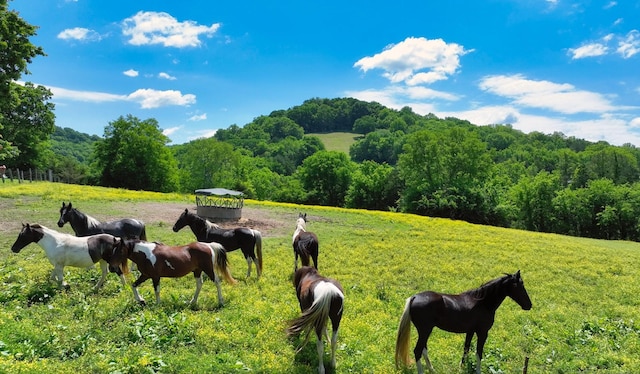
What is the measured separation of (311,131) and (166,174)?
366 ft

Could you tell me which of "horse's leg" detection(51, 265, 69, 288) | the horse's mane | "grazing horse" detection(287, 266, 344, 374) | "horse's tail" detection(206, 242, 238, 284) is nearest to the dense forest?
"horse's tail" detection(206, 242, 238, 284)

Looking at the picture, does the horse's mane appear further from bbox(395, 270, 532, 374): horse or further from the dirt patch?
the dirt patch

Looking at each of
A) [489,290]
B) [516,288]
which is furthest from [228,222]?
[516,288]

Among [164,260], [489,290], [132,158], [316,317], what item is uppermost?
[132,158]

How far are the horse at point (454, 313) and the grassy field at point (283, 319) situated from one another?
591 mm

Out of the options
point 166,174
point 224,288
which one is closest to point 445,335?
point 224,288

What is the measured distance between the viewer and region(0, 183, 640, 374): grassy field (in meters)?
7.14

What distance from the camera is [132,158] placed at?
201 ft

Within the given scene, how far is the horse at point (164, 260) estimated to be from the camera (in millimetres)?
9859

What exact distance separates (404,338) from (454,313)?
1068 mm

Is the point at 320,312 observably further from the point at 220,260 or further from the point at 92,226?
the point at 92,226

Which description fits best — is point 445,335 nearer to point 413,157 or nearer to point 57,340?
point 57,340

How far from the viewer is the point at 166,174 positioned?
209 ft

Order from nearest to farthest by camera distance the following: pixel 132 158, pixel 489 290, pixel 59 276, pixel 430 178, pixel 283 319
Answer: pixel 489 290 → pixel 283 319 → pixel 59 276 → pixel 132 158 → pixel 430 178
